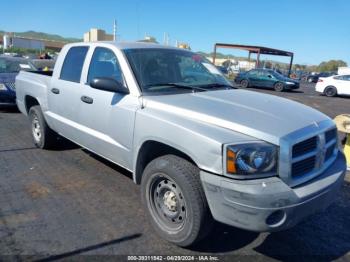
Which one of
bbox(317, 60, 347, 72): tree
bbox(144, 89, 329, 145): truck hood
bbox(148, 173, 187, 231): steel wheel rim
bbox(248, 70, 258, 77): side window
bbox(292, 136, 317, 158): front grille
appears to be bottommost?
bbox(148, 173, 187, 231): steel wheel rim

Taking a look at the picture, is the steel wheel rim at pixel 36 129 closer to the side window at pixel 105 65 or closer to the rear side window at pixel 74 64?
the rear side window at pixel 74 64

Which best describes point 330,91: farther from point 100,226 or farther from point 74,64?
point 100,226

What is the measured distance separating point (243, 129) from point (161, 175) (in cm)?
90

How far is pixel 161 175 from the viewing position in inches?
125

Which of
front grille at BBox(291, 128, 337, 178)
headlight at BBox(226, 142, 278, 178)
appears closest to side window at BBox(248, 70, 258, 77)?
front grille at BBox(291, 128, 337, 178)

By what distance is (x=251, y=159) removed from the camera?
265 cm

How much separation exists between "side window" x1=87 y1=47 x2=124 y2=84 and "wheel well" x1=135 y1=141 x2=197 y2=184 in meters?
0.85

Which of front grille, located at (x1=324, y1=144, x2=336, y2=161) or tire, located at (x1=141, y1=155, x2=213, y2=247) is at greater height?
front grille, located at (x1=324, y1=144, x2=336, y2=161)

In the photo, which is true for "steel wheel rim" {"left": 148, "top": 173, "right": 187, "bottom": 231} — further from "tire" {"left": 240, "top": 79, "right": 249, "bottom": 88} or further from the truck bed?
"tire" {"left": 240, "top": 79, "right": 249, "bottom": 88}

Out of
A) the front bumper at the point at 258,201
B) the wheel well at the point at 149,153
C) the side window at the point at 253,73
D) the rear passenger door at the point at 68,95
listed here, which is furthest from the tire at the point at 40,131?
the side window at the point at 253,73

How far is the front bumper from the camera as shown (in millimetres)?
2576

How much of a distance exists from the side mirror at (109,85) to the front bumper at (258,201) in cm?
142

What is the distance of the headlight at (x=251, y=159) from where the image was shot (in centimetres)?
264

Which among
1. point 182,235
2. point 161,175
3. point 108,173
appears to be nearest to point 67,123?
point 108,173
